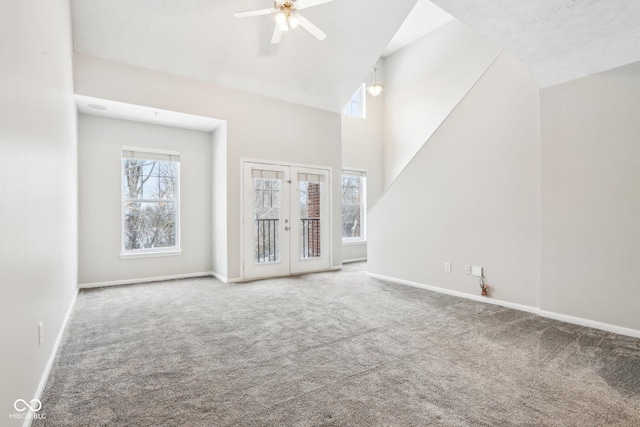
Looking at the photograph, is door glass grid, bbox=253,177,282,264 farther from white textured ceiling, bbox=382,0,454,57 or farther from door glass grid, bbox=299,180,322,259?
white textured ceiling, bbox=382,0,454,57

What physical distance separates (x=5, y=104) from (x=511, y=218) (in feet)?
14.3

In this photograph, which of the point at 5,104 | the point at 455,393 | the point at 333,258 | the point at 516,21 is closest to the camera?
the point at 5,104

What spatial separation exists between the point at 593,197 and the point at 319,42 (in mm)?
4144

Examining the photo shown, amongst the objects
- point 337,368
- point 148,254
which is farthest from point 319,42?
point 337,368

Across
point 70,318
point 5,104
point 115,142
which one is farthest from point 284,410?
point 115,142

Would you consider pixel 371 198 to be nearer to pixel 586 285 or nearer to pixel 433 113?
pixel 433 113

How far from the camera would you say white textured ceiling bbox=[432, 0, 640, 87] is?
2.47 metres

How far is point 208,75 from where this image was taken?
197 inches

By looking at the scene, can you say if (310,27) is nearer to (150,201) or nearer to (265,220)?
(265,220)

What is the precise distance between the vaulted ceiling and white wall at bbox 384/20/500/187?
836mm

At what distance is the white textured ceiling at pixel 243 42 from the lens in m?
4.04

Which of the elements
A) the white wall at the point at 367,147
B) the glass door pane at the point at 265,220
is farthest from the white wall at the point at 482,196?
the white wall at the point at 367,147

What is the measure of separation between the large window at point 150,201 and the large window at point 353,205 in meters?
3.68

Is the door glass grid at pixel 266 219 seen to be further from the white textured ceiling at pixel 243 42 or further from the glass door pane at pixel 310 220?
the white textured ceiling at pixel 243 42
